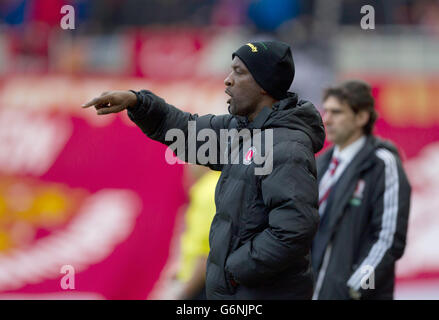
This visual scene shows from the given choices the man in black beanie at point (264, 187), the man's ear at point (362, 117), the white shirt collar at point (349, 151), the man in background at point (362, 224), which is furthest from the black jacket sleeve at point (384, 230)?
the man in black beanie at point (264, 187)

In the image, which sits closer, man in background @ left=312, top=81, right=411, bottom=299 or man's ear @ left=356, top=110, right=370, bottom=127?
man in background @ left=312, top=81, right=411, bottom=299

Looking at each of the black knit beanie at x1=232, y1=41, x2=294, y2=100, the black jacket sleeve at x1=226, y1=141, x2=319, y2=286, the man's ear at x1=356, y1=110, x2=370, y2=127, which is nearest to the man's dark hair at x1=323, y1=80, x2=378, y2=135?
the man's ear at x1=356, y1=110, x2=370, y2=127

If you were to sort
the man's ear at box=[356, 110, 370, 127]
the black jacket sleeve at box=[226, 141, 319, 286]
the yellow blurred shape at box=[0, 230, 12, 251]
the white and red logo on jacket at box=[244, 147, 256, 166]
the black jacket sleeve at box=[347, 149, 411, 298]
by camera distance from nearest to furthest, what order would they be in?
the black jacket sleeve at box=[226, 141, 319, 286], the white and red logo on jacket at box=[244, 147, 256, 166], the black jacket sleeve at box=[347, 149, 411, 298], the man's ear at box=[356, 110, 370, 127], the yellow blurred shape at box=[0, 230, 12, 251]

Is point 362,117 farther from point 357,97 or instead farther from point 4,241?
point 4,241

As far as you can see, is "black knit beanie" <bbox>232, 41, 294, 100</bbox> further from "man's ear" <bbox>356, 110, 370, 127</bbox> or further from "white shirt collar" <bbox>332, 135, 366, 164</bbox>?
"man's ear" <bbox>356, 110, 370, 127</bbox>

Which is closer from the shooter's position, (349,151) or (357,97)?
(349,151)

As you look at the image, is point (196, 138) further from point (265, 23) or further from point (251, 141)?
point (265, 23)

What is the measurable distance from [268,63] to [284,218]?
751 mm

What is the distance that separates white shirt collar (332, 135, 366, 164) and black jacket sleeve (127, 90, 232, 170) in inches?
50.9

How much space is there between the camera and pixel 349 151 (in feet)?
15.8

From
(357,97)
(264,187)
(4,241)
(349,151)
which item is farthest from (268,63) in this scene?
(4,241)

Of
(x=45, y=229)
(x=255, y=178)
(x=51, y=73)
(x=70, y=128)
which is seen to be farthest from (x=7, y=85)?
(x=255, y=178)

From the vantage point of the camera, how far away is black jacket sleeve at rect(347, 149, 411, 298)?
14.6 feet

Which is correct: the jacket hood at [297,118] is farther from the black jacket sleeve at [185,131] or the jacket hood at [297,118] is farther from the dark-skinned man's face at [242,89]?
the black jacket sleeve at [185,131]
